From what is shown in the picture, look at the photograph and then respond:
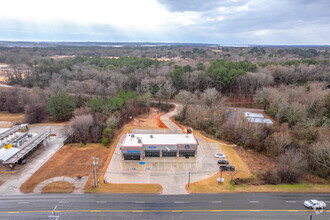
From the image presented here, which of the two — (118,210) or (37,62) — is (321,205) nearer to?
(118,210)

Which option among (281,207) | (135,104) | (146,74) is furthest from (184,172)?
(146,74)

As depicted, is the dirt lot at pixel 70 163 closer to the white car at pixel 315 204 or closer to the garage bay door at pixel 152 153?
the garage bay door at pixel 152 153

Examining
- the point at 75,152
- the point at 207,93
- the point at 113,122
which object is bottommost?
the point at 75,152

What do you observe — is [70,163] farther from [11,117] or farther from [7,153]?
[11,117]

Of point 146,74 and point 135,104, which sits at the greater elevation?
point 146,74

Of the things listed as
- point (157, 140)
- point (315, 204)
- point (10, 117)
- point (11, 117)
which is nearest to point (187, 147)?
point (157, 140)

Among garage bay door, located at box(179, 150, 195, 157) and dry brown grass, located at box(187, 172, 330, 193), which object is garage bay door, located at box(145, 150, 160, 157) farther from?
dry brown grass, located at box(187, 172, 330, 193)
